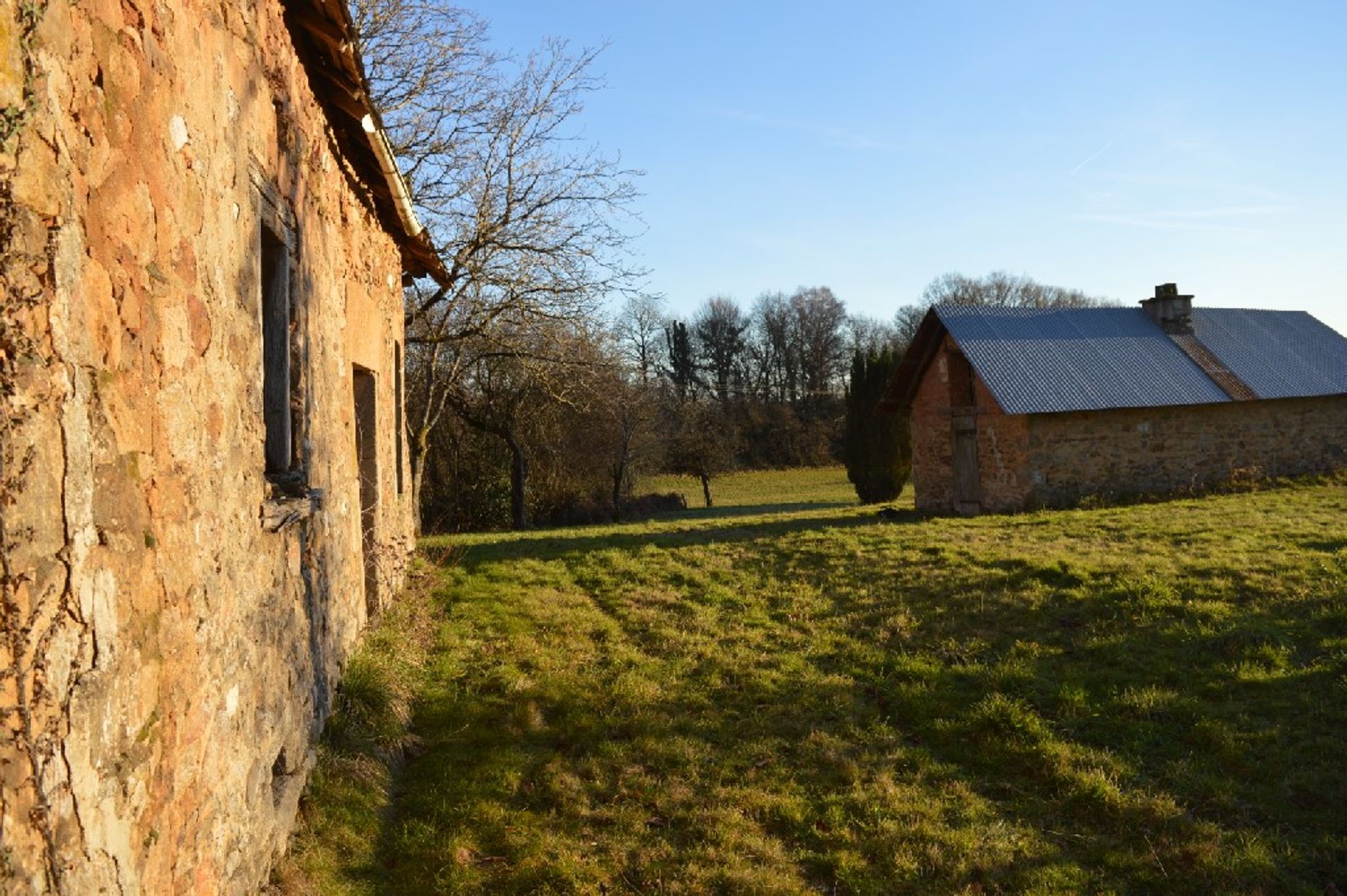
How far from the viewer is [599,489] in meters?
27.5

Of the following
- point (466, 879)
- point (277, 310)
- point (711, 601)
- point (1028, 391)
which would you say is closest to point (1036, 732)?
point (466, 879)

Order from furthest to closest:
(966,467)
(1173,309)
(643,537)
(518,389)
→ (518,389), (1173,309), (966,467), (643,537)

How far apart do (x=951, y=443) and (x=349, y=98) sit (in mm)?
15047

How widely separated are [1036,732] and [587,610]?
465cm

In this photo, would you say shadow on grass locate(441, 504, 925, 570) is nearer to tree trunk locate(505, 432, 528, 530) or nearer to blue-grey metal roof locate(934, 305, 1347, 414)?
blue-grey metal roof locate(934, 305, 1347, 414)

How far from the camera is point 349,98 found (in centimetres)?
586

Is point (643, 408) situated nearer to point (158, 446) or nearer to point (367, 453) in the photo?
point (367, 453)

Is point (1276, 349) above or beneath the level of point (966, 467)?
above

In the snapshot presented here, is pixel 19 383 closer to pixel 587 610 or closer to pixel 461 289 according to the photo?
pixel 587 610

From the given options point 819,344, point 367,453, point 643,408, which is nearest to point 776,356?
point 819,344

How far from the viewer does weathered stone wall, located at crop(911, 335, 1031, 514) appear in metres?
17.1

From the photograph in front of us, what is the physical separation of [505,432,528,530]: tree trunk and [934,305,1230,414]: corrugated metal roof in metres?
10.4

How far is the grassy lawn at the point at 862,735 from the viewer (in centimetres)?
446

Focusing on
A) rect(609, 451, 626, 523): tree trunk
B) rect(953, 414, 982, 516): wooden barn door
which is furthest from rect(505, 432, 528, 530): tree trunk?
rect(953, 414, 982, 516): wooden barn door
